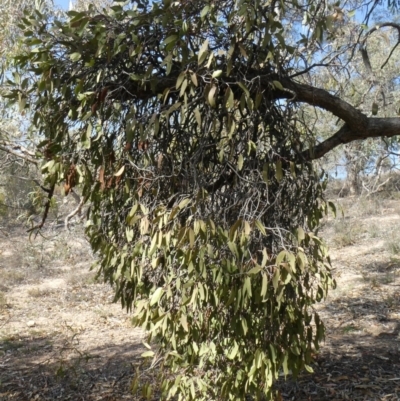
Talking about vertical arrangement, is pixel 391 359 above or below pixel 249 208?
below

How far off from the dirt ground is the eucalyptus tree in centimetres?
89

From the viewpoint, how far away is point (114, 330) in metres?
7.07

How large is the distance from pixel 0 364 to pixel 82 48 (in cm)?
412

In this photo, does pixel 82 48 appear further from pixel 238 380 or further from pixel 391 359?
pixel 391 359

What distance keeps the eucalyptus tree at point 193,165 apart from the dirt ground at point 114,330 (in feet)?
2.91

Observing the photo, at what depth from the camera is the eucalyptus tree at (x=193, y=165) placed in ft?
9.18

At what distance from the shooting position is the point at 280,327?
128 inches

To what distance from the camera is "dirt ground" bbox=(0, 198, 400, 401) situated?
473cm

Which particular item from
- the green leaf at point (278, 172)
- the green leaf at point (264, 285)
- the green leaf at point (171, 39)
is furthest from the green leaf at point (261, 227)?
the green leaf at point (171, 39)

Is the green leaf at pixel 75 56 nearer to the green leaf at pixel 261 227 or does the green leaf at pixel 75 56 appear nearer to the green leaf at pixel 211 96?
the green leaf at pixel 211 96

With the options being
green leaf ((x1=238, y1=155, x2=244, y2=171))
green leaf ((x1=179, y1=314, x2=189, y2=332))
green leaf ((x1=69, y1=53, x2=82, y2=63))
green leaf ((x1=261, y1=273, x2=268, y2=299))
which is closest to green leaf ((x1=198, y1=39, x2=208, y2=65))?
green leaf ((x1=238, y1=155, x2=244, y2=171))

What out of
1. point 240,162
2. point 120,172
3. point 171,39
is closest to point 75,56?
point 171,39

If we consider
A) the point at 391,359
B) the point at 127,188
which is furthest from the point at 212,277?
the point at 391,359

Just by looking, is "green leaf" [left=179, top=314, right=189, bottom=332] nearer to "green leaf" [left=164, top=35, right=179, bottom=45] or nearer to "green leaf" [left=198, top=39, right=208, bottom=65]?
"green leaf" [left=198, top=39, right=208, bottom=65]
